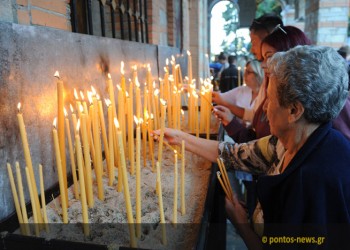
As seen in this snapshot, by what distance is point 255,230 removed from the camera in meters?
1.42

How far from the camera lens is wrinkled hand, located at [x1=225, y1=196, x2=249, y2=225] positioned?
5.11 ft

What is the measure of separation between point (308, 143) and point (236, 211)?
0.70 m

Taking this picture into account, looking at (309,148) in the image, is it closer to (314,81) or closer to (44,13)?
(314,81)

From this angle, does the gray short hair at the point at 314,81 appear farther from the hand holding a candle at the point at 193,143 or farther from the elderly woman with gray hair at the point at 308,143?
the hand holding a candle at the point at 193,143

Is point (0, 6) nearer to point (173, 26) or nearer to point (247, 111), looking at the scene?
point (247, 111)

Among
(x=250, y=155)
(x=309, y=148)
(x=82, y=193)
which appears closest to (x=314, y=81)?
(x=309, y=148)

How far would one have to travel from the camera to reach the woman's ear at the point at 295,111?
1041 millimetres

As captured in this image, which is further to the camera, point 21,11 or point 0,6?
point 21,11

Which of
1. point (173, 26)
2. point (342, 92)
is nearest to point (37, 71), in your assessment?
point (342, 92)

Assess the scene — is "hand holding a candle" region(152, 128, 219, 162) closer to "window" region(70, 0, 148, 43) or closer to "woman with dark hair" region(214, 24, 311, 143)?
"woman with dark hair" region(214, 24, 311, 143)

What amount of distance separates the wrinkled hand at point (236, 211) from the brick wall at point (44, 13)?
4.26 feet

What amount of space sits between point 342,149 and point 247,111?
6.32 ft

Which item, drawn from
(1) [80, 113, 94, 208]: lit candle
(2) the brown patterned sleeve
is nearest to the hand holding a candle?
(2) the brown patterned sleeve

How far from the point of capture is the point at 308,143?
1051mm
